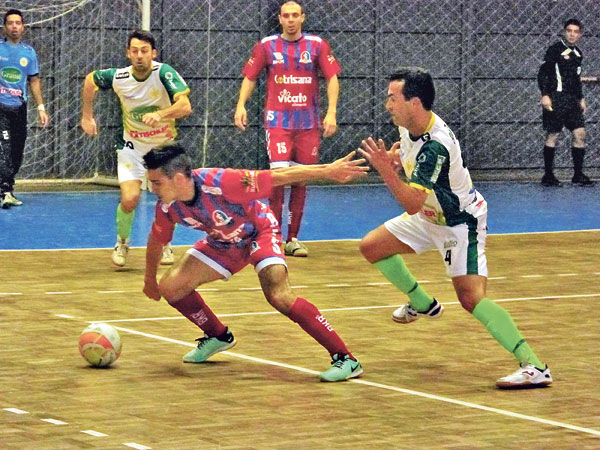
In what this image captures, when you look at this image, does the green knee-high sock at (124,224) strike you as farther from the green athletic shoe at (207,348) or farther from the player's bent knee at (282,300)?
the player's bent knee at (282,300)

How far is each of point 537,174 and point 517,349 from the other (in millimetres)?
15309

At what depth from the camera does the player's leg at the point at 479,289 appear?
24.3 ft

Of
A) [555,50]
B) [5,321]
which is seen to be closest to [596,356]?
[5,321]

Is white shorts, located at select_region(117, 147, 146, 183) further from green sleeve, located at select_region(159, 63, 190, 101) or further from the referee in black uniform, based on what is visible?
the referee in black uniform

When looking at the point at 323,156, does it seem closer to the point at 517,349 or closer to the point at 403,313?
A: the point at 403,313

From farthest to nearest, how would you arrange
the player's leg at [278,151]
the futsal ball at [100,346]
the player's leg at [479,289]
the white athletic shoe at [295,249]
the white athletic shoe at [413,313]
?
the player's leg at [278,151] → the white athletic shoe at [295,249] → the white athletic shoe at [413,313] → the futsal ball at [100,346] → the player's leg at [479,289]

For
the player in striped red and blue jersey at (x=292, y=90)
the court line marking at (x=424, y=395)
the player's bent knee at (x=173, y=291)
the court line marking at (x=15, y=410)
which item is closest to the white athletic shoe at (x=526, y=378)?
the court line marking at (x=424, y=395)

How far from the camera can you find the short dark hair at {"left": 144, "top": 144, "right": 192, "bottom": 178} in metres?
7.41

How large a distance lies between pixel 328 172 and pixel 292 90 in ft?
21.8

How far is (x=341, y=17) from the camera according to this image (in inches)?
825

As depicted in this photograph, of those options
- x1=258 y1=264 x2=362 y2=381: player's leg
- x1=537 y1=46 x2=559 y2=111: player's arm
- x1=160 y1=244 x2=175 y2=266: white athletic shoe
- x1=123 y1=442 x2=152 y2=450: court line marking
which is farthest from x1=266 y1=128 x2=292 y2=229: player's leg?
x1=537 y1=46 x2=559 y2=111: player's arm

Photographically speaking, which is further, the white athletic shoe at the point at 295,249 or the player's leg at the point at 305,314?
the white athletic shoe at the point at 295,249

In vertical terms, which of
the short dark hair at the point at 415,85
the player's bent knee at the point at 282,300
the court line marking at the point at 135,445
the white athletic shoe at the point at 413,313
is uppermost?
the short dark hair at the point at 415,85

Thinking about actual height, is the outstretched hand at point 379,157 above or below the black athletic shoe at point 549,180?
above
